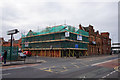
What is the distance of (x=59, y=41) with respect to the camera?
37.7 m

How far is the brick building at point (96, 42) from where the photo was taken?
51688 mm

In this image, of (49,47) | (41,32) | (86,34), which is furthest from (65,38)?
(86,34)

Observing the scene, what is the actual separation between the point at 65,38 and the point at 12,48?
19290mm

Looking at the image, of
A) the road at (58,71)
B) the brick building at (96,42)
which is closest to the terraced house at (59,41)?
the brick building at (96,42)

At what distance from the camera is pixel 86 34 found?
4838cm

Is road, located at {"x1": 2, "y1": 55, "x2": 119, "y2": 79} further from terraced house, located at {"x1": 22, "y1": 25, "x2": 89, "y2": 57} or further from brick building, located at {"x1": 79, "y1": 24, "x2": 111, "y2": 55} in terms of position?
brick building, located at {"x1": 79, "y1": 24, "x2": 111, "y2": 55}

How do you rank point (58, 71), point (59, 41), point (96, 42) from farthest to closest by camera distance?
point (96, 42)
point (59, 41)
point (58, 71)

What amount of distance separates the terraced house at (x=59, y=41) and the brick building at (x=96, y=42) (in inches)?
181

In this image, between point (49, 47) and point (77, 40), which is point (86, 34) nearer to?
point (77, 40)

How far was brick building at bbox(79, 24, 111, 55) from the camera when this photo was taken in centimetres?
5169

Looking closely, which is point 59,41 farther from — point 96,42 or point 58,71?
point 96,42

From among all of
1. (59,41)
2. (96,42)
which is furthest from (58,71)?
(96,42)

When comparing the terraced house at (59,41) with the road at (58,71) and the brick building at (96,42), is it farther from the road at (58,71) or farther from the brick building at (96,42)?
the road at (58,71)

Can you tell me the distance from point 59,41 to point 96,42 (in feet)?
94.0
